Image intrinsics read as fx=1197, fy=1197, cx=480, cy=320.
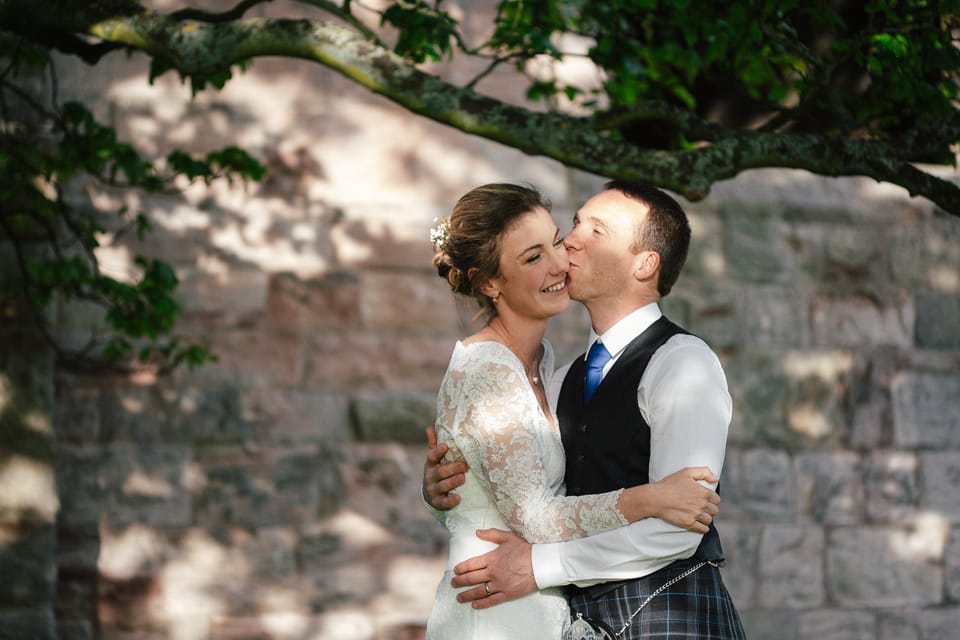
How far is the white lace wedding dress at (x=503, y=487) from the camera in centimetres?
285

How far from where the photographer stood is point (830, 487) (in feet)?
18.0

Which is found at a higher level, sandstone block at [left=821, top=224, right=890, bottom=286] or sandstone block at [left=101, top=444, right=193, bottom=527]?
sandstone block at [left=821, top=224, right=890, bottom=286]

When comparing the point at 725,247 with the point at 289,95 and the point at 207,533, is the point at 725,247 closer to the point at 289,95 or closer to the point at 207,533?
the point at 289,95

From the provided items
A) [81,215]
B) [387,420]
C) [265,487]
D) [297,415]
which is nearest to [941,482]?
[387,420]

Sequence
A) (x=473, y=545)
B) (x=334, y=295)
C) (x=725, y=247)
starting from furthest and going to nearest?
1. (x=725, y=247)
2. (x=334, y=295)
3. (x=473, y=545)

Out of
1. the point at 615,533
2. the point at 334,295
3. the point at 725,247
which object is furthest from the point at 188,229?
the point at 615,533

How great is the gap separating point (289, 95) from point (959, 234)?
321cm

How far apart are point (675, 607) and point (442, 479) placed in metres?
0.66

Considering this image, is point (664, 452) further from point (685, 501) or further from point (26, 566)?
point (26, 566)

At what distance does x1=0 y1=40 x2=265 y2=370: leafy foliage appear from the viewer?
4.21 metres

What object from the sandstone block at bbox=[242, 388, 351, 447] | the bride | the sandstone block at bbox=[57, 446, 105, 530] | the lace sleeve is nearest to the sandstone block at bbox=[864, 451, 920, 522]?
the sandstone block at bbox=[242, 388, 351, 447]

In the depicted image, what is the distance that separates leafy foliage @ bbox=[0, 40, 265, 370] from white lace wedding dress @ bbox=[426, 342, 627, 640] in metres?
1.62

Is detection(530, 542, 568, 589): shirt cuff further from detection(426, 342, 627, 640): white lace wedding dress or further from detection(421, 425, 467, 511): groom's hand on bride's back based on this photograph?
detection(421, 425, 467, 511): groom's hand on bride's back

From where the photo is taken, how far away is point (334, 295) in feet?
16.7
